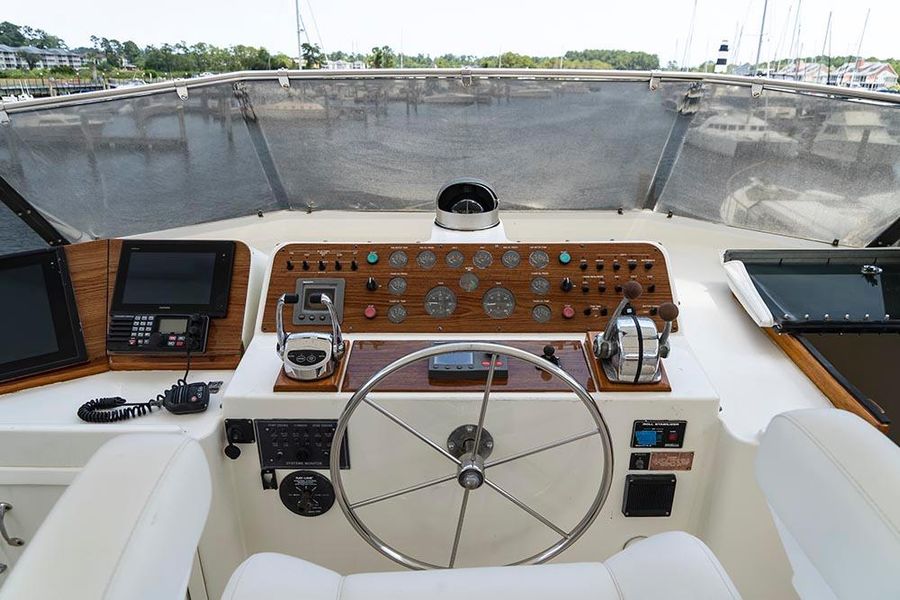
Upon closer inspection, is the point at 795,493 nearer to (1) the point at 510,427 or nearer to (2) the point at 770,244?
(1) the point at 510,427

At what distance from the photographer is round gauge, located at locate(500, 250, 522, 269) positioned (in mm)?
1646

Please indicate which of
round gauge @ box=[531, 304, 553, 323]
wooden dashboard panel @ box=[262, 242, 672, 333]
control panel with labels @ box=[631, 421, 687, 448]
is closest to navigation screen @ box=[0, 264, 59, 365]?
wooden dashboard panel @ box=[262, 242, 672, 333]

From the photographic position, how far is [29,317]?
1.57 metres

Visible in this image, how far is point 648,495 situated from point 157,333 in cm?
137

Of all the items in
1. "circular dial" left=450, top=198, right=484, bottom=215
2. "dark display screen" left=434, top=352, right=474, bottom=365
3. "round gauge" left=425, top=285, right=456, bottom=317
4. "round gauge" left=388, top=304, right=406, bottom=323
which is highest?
"circular dial" left=450, top=198, right=484, bottom=215

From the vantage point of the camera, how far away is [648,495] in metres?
1.43

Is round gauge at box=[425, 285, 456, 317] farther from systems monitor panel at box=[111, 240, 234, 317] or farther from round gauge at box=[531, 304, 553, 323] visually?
systems monitor panel at box=[111, 240, 234, 317]

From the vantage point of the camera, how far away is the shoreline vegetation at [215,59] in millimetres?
2865

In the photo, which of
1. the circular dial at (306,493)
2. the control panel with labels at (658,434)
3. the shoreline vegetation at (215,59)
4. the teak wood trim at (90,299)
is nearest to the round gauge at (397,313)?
the circular dial at (306,493)

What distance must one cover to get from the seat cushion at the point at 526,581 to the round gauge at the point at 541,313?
0.71m

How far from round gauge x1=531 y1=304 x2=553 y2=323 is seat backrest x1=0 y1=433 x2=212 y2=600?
100cm

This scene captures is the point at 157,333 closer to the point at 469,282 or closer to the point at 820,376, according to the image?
the point at 469,282

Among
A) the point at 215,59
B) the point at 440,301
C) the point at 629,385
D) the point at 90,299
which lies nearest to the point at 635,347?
the point at 629,385

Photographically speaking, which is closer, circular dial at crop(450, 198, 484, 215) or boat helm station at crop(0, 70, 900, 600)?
boat helm station at crop(0, 70, 900, 600)
